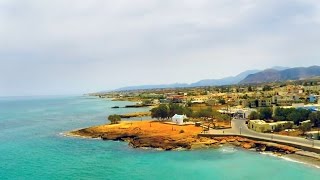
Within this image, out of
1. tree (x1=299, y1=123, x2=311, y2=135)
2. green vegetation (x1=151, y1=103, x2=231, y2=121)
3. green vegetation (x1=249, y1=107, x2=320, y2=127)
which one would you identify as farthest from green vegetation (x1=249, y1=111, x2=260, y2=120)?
tree (x1=299, y1=123, x2=311, y2=135)

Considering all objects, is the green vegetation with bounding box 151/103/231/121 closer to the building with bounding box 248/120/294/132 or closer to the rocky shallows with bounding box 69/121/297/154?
the rocky shallows with bounding box 69/121/297/154

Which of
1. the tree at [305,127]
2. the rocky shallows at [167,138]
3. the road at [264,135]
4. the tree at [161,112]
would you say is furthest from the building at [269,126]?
the tree at [161,112]

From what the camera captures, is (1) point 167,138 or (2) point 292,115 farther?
(2) point 292,115

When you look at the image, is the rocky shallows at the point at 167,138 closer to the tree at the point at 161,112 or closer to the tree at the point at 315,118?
the tree at the point at 161,112

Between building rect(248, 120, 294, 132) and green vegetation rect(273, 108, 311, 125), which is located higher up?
green vegetation rect(273, 108, 311, 125)

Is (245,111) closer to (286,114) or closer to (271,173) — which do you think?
(286,114)

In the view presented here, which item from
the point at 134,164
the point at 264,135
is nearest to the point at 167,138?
the point at 134,164

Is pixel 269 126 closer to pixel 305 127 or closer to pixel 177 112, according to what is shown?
pixel 305 127

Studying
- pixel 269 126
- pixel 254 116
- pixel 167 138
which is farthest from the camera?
pixel 254 116

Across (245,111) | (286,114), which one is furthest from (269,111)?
(245,111)

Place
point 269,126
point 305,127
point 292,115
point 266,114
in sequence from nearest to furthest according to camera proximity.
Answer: point 305,127, point 269,126, point 292,115, point 266,114
